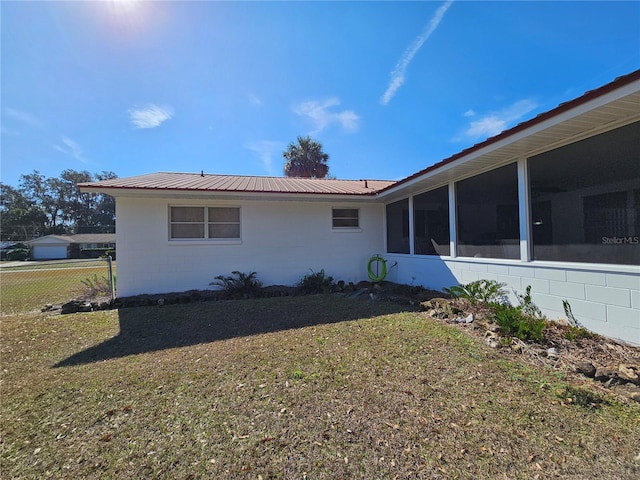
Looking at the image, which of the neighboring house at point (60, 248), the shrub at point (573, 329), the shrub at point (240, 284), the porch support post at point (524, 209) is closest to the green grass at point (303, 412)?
the shrub at point (573, 329)

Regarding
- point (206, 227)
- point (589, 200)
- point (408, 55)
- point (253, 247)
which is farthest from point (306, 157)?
point (589, 200)

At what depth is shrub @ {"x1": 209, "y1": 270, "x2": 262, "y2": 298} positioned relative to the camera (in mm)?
7676

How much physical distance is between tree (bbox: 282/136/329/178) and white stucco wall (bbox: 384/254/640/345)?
17.8 metres

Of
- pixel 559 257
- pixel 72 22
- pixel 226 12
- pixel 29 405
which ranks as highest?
pixel 226 12

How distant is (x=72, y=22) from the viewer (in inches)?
232

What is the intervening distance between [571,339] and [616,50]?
603 cm

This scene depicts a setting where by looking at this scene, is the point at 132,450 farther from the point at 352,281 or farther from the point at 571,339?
the point at 352,281

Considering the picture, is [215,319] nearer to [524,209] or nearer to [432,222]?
[432,222]

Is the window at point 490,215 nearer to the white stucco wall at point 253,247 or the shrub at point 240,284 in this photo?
the white stucco wall at point 253,247

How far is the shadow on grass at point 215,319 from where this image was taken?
14.3 ft

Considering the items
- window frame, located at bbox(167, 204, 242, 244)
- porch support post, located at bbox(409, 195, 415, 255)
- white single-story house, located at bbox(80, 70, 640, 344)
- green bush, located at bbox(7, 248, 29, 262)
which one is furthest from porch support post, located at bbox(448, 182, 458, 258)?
green bush, located at bbox(7, 248, 29, 262)

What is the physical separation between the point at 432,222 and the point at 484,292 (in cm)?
230

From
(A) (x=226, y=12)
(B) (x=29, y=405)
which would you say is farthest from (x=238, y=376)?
(A) (x=226, y=12)

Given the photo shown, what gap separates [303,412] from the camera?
2488 millimetres
